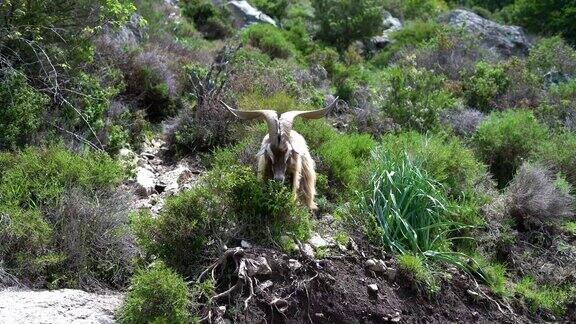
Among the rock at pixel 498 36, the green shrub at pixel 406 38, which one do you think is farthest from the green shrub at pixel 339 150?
the rock at pixel 498 36

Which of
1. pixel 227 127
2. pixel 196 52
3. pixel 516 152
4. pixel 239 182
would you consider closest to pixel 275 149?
pixel 239 182

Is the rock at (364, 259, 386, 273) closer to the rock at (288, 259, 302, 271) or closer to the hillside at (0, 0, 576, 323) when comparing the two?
the hillside at (0, 0, 576, 323)

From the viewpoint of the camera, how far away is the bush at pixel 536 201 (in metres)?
10.4

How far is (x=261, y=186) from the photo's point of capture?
7.09 meters

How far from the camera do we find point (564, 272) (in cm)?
948

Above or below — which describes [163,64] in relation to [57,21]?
below

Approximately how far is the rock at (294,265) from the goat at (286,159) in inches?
32.3

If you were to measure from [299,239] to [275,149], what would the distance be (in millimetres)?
1072

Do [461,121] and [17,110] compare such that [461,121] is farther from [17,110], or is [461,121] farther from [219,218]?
[17,110]

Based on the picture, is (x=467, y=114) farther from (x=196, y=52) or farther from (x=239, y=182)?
(x=239, y=182)

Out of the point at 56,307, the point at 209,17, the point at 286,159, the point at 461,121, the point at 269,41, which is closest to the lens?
the point at 56,307

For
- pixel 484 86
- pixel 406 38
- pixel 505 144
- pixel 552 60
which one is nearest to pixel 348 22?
pixel 406 38

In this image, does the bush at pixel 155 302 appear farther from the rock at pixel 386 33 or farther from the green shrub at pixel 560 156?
the rock at pixel 386 33

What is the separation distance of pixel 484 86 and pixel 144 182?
857cm
